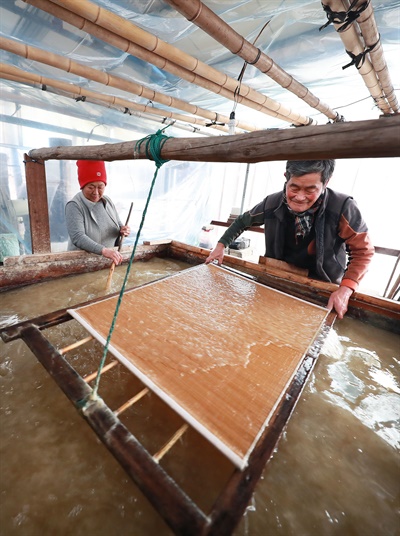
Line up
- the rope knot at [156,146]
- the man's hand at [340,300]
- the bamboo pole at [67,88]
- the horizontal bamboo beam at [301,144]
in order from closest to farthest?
the horizontal bamboo beam at [301,144], the rope knot at [156,146], the man's hand at [340,300], the bamboo pole at [67,88]

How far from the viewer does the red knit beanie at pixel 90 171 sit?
9.36ft

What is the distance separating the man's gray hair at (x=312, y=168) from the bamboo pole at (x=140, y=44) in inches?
69.2

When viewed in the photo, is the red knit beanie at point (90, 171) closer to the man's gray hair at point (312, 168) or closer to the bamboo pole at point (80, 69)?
the bamboo pole at point (80, 69)

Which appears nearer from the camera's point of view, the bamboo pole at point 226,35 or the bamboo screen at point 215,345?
the bamboo screen at point 215,345

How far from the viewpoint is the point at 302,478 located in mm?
1024

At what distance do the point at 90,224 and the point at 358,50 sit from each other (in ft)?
11.6

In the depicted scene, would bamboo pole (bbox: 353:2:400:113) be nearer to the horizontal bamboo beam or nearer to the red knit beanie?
the horizontal bamboo beam

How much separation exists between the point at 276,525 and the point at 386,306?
206cm

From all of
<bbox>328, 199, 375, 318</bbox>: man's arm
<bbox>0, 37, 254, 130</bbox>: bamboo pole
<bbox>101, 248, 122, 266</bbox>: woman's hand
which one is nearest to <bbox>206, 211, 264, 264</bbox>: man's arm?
<bbox>328, 199, 375, 318</bbox>: man's arm

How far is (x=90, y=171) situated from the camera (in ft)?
9.50

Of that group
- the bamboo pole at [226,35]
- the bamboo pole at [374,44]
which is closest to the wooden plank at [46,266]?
the bamboo pole at [226,35]

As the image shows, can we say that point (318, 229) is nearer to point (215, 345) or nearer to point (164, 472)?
point (215, 345)

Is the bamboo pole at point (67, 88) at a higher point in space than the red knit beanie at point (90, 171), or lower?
higher

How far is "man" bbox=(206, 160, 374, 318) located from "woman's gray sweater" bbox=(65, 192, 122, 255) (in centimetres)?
154
